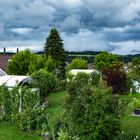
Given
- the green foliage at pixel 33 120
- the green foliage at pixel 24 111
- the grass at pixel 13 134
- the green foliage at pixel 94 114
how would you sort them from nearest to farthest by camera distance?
the green foliage at pixel 94 114, the grass at pixel 13 134, the green foliage at pixel 33 120, the green foliage at pixel 24 111

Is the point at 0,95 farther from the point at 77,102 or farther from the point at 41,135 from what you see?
the point at 77,102

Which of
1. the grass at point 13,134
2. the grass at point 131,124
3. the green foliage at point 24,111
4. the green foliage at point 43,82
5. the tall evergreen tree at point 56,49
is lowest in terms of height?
the grass at point 13,134

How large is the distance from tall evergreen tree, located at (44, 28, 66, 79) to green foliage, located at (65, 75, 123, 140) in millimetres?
42096

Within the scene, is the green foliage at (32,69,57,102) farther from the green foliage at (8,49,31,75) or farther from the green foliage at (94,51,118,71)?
the green foliage at (94,51,118,71)

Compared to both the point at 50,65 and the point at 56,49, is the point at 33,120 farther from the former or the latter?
the point at 56,49

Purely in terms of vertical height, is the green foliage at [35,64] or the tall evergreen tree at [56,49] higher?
the tall evergreen tree at [56,49]

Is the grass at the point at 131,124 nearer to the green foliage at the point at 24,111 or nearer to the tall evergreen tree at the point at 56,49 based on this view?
the green foliage at the point at 24,111

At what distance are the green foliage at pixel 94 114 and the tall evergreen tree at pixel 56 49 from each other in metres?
42.1

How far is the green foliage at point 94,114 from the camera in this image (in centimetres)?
1817

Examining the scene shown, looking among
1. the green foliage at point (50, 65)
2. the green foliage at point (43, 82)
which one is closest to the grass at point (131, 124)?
the green foliage at point (43, 82)

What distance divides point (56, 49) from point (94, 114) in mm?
43900

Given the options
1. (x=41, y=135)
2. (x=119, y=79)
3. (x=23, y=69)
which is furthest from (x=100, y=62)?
(x=41, y=135)

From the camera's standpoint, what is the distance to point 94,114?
18.3m

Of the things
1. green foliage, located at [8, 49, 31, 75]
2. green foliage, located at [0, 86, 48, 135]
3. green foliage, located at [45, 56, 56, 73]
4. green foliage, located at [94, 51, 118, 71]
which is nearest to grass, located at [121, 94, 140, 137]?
green foliage, located at [0, 86, 48, 135]
